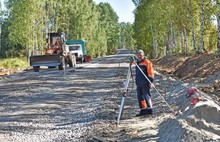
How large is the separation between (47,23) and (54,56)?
2483 centimetres

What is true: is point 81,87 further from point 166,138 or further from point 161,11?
point 161,11

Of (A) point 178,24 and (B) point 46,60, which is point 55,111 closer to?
(B) point 46,60

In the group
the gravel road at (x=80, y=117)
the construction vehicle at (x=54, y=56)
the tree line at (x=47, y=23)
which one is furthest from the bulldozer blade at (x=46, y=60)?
the tree line at (x=47, y=23)

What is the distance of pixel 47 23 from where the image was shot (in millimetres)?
51375

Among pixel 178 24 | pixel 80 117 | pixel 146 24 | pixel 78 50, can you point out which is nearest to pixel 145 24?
pixel 146 24

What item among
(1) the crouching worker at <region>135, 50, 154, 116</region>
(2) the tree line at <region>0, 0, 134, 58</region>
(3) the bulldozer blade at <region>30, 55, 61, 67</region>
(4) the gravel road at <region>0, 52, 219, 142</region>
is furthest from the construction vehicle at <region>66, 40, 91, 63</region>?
(1) the crouching worker at <region>135, 50, 154, 116</region>

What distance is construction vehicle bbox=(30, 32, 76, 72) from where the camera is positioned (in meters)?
27.6

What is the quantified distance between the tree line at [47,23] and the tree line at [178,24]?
12080 mm

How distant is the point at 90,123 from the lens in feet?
32.3

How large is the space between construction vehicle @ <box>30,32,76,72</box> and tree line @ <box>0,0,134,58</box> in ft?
43.0

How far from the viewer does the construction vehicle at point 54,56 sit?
2764 cm

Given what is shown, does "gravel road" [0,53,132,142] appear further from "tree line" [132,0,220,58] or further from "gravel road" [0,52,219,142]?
"tree line" [132,0,220,58]

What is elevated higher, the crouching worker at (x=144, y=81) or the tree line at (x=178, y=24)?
the tree line at (x=178, y=24)

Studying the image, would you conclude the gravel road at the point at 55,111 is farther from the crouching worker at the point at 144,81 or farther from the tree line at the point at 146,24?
the tree line at the point at 146,24
